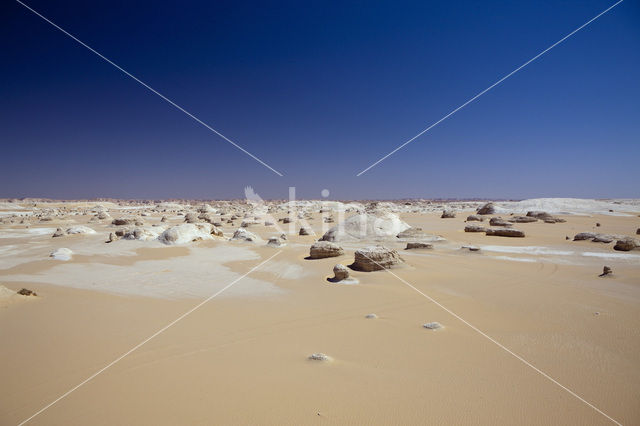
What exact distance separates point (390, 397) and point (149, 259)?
8.33 m

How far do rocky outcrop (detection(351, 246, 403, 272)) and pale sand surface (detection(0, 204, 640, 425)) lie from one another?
35cm

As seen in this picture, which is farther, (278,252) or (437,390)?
(278,252)

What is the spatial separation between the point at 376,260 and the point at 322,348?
3.99 meters

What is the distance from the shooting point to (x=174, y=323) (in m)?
4.23

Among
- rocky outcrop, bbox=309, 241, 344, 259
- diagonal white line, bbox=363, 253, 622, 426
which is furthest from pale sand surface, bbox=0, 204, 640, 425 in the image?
rocky outcrop, bbox=309, 241, 344, 259

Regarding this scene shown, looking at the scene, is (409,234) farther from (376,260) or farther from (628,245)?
(628,245)

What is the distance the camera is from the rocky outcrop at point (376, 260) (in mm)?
7160

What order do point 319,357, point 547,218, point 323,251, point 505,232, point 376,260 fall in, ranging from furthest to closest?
1. point 547,218
2. point 505,232
3. point 323,251
4. point 376,260
5. point 319,357

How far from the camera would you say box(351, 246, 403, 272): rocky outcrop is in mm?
7160

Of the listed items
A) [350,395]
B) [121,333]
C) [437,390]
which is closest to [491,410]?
[437,390]

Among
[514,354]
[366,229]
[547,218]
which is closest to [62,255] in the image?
[366,229]

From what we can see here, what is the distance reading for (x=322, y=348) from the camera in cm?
347

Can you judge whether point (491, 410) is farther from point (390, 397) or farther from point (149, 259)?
point (149, 259)

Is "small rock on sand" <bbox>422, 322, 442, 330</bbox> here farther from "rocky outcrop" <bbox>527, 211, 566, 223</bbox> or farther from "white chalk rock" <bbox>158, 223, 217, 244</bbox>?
"rocky outcrop" <bbox>527, 211, 566, 223</bbox>
